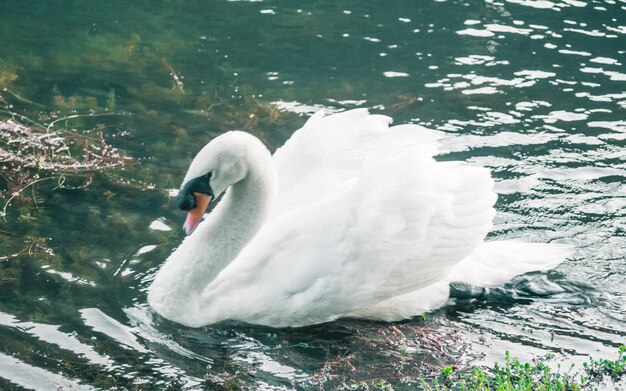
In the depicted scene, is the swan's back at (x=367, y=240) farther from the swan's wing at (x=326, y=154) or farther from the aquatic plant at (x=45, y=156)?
the aquatic plant at (x=45, y=156)

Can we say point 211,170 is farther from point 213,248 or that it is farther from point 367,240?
point 367,240

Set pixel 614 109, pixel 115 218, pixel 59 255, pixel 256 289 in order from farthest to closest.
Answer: pixel 614 109 < pixel 115 218 < pixel 59 255 < pixel 256 289

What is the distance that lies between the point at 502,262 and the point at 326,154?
1380 millimetres

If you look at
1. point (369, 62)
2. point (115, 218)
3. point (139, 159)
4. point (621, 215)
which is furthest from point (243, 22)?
point (621, 215)

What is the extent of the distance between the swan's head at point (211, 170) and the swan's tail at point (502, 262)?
166cm

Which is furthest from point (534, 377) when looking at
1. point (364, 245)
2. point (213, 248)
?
point (213, 248)

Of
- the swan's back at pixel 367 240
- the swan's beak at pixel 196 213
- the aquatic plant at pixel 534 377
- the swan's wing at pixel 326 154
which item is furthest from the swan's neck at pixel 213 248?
the aquatic plant at pixel 534 377

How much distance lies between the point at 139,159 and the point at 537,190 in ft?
10.4

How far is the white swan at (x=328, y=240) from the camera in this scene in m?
6.28

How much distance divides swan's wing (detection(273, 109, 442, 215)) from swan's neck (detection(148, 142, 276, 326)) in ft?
1.32

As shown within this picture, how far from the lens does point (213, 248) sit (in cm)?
660

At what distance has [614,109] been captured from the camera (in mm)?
9570

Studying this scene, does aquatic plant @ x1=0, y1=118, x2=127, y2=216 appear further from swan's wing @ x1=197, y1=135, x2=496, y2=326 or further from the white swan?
swan's wing @ x1=197, y1=135, x2=496, y2=326

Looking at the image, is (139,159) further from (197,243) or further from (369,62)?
(369,62)
